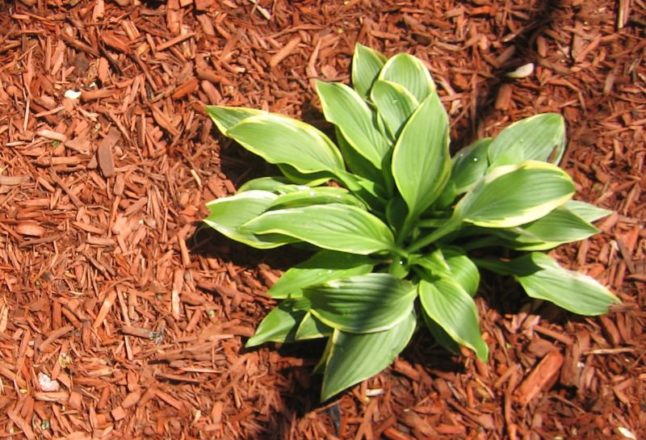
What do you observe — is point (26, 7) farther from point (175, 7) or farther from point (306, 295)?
point (306, 295)

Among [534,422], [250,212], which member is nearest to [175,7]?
[250,212]

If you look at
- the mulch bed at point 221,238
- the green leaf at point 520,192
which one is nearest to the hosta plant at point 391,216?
the green leaf at point 520,192

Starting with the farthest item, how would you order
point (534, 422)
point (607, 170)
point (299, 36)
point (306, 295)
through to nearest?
point (299, 36)
point (607, 170)
point (534, 422)
point (306, 295)

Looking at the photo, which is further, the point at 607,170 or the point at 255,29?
the point at 255,29

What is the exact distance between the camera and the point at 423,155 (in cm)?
236

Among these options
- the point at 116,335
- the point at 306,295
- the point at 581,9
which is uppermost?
the point at 581,9

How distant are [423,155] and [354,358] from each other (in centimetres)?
67

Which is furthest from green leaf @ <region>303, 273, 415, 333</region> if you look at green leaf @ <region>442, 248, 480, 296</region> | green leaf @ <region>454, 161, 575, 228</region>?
green leaf @ <region>454, 161, 575, 228</region>

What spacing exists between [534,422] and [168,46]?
1.90 m

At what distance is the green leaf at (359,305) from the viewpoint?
226cm

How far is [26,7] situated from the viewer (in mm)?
2939

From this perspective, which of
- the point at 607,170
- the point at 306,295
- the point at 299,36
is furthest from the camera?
the point at 299,36

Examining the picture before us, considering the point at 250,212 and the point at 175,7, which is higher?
the point at 175,7

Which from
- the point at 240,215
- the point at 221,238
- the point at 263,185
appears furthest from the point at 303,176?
the point at 221,238
